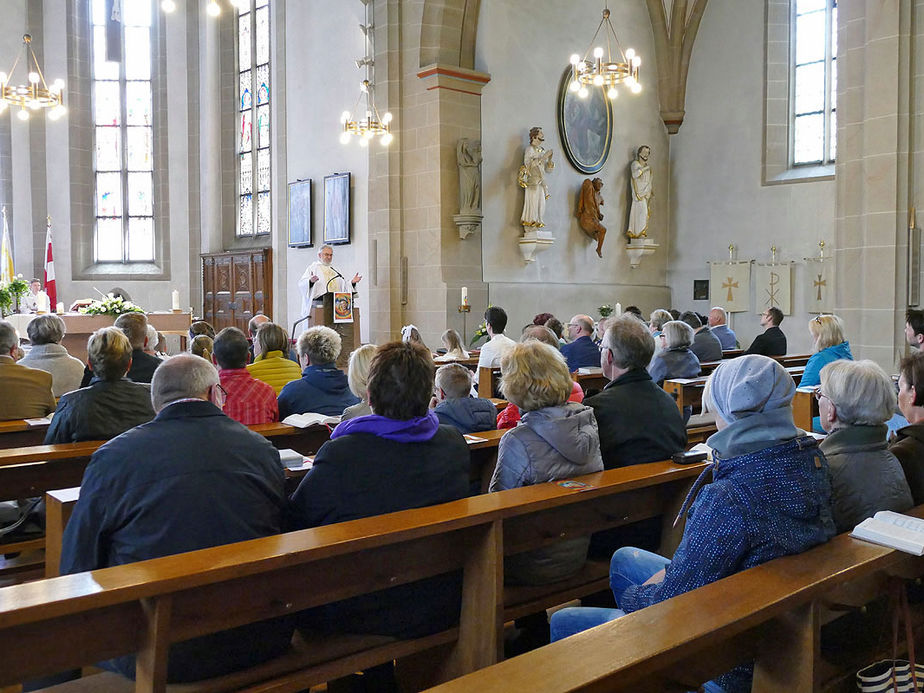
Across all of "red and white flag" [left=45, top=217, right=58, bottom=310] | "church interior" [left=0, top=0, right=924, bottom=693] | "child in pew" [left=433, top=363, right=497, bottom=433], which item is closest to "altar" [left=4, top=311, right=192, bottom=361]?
"church interior" [left=0, top=0, right=924, bottom=693]

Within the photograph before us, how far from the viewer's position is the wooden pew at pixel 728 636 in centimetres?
157

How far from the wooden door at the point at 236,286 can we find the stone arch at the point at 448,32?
15.4 ft

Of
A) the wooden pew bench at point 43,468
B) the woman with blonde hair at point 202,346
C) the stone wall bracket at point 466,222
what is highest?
the stone wall bracket at point 466,222

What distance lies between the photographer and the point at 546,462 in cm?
314

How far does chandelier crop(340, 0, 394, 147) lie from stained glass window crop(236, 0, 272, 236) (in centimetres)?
281

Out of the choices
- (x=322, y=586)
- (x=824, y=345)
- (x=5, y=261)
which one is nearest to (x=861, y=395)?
(x=322, y=586)

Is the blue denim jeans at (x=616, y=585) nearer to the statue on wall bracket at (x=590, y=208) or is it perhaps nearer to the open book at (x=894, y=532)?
the open book at (x=894, y=532)

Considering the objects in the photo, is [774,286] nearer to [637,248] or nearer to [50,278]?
[637,248]

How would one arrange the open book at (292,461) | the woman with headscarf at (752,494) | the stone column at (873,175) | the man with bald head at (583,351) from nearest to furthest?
the woman with headscarf at (752,494) < the open book at (292,461) < the man with bald head at (583,351) < the stone column at (873,175)

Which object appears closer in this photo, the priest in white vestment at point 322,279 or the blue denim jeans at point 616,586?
the blue denim jeans at point 616,586

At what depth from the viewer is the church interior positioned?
8.62 m

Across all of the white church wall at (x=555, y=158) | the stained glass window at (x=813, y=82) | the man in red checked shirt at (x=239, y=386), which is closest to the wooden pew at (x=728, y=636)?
the man in red checked shirt at (x=239, y=386)

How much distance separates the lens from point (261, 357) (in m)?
5.84

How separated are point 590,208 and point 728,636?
39.4 feet
